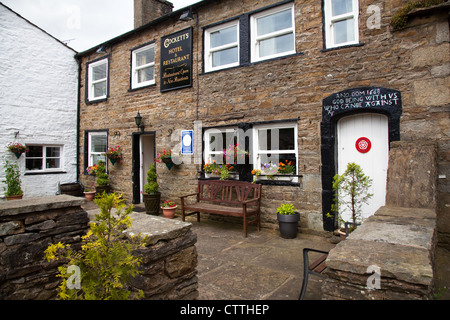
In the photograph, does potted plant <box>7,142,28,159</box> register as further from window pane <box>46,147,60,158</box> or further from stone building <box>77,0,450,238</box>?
stone building <box>77,0,450,238</box>

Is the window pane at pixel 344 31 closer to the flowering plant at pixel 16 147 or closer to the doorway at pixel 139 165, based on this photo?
the doorway at pixel 139 165

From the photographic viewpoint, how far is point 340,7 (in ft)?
20.0

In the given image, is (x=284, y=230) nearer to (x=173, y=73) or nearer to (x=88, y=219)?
(x=88, y=219)

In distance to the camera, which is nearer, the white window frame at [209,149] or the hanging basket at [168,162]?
the white window frame at [209,149]

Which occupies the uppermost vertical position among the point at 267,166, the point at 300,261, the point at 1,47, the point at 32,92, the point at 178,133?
the point at 1,47

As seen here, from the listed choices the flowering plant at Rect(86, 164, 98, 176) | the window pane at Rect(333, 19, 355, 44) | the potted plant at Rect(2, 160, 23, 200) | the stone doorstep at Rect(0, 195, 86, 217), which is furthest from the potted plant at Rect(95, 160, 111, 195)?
the window pane at Rect(333, 19, 355, 44)

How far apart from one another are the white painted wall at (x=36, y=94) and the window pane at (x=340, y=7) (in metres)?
10.0

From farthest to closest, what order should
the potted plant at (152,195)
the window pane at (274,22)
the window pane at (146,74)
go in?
the window pane at (146,74) → the potted plant at (152,195) → the window pane at (274,22)

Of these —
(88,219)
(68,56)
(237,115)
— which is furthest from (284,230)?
(68,56)

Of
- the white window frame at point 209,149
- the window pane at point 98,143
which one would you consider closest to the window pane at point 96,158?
the window pane at point 98,143

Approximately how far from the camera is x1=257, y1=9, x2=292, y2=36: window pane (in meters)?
6.82

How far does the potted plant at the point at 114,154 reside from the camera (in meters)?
10.0

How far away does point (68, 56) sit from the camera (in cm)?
1180
